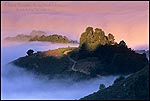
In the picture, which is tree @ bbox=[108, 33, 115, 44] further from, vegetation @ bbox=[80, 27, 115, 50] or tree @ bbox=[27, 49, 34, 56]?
tree @ bbox=[27, 49, 34, 56]

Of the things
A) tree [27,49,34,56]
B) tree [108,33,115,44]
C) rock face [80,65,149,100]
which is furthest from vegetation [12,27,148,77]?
Result: rock face [80,65,149,100]

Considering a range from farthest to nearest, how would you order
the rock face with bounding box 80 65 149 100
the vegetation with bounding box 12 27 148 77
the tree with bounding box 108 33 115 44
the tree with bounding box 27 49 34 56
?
the tree with bounding box 27 49 34 56, the tree with bounding box 108 33 115 44, the vegetation with bounding box 12 27 148 77, the rock face with bounding box 80 65 149 100

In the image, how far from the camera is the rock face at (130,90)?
186 ft

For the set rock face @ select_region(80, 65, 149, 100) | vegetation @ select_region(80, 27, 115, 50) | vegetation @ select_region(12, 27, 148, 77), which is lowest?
rock face @ select_region(80, 65, 149, 100)

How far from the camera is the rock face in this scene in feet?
186

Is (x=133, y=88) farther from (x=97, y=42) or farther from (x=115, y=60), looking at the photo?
(x=97, y=42)

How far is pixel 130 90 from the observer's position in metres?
59.1

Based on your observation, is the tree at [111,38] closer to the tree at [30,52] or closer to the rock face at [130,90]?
the tree at [30,52]

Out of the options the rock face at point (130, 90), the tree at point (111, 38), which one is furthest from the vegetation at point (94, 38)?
the rock face at point (130, 90)

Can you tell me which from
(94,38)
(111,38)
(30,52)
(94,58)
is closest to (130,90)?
(94,58)

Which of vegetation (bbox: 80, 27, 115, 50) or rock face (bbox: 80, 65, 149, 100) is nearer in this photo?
rock face (bbox: 80, 65, 149, 100)

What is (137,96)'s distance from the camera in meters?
56.8

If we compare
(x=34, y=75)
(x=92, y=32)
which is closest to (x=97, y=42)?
(x=92, y=32)

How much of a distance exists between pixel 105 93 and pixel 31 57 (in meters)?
63.2
